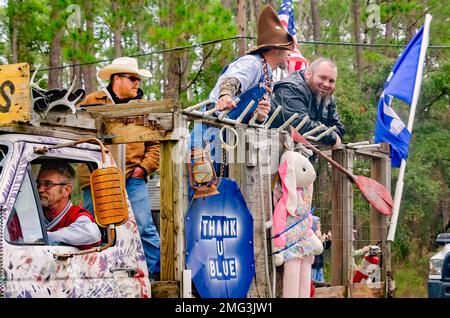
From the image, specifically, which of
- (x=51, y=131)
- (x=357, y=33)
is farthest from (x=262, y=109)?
(x=357, y=33)

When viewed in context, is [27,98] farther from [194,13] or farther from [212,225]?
[194,13]

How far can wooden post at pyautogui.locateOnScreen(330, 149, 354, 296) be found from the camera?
27.5ft

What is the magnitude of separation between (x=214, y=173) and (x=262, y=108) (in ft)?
3.80

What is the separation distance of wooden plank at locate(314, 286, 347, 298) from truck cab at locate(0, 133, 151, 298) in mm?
2162

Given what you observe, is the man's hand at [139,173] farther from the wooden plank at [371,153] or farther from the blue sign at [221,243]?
the wooden plank at [371,153]

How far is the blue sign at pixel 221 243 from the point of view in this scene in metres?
6.49

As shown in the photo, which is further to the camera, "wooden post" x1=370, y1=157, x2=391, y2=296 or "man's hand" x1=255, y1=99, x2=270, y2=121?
"wooden post" x1=370, y1=157, x2=391, y2=296

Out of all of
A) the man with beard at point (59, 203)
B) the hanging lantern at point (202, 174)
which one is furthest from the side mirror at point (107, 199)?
the hanging lantern at point (202, 174)

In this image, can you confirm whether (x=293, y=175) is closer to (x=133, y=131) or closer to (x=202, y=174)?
(x=202, y=174)

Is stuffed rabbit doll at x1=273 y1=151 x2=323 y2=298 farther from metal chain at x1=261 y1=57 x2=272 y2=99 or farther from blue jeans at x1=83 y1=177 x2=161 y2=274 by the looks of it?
blue jeans at x1=83 y1=177 x2=161 y2=274

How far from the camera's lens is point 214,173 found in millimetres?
6629

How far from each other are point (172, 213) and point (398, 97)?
482cm

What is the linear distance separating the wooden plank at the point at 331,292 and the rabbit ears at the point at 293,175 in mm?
910

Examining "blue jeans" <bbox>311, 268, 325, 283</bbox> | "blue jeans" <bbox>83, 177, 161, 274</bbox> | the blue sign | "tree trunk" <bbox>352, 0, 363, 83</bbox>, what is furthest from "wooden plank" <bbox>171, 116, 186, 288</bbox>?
"tree trunk" <bbox>352, 0, 363, 83</bbox>
